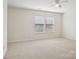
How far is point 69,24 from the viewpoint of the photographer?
789 cm

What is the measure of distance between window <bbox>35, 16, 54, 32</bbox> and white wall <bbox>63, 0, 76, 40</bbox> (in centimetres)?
119

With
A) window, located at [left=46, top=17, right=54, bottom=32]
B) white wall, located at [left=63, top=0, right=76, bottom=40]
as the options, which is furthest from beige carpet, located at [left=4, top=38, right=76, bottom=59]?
window, located at [left=46, top=17, right=54, bottom=32]

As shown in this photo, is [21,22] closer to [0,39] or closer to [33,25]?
[33,25]

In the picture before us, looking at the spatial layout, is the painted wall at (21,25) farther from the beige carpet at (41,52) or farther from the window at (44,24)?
the beige carpet at (41,52)

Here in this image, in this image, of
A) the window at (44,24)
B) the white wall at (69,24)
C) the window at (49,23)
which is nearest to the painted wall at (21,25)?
the window at (44,24)

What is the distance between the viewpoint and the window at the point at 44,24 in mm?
7508

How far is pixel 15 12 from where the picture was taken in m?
6.33

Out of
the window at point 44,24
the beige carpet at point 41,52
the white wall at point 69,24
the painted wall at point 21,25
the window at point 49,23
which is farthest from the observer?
the window at point 49,23

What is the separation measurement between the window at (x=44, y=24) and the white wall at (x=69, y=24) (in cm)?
119

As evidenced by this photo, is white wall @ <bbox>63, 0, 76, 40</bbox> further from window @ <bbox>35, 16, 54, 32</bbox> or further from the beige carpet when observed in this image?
the beige carpet

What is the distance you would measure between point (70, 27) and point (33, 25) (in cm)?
313

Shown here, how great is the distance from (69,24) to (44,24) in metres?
2.13

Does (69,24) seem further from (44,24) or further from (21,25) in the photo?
(21,25)

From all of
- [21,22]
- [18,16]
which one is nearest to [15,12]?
[18,16]
